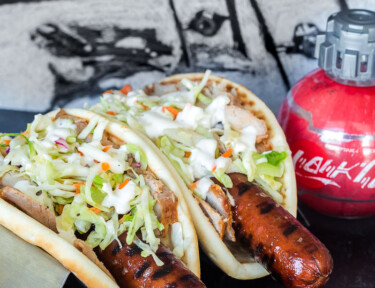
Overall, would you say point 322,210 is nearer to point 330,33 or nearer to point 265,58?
point 330,33

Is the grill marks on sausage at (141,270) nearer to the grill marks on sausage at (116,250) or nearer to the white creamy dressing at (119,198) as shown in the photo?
the grill marks on sausage at (116,250)

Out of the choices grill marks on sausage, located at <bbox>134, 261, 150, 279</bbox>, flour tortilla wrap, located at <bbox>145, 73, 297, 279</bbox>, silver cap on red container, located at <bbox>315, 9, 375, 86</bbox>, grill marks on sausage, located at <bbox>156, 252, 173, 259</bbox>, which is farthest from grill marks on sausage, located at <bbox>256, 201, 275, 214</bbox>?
silver cap on red container, located at <bbox>315, 9, 375, 86</bbox>

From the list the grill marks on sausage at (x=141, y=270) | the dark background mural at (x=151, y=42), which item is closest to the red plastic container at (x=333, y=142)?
the dark background mural at (x=151, y=42)

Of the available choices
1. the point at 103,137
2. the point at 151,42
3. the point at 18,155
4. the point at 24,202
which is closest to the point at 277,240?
the point at 103,137

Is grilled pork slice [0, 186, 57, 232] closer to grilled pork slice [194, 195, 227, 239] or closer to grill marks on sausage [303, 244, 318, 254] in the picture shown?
grilled pork slice [194, 195, 227, 239]

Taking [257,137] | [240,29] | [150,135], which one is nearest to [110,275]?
[150,135]
